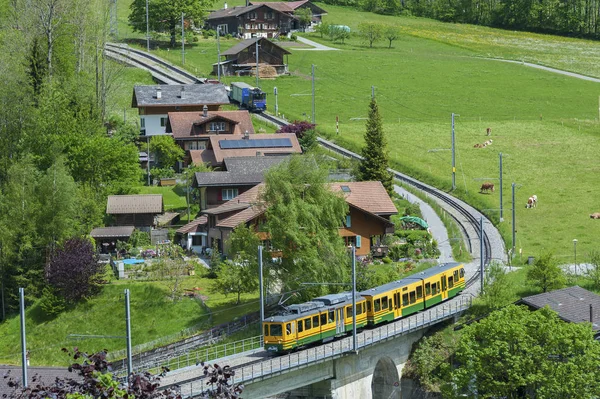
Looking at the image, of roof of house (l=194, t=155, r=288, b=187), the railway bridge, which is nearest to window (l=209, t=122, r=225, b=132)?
roof of house (l=194, t=155, r=288, b=187)

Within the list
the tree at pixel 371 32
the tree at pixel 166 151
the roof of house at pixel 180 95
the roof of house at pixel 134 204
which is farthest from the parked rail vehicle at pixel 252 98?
the tree at pixel 371 32

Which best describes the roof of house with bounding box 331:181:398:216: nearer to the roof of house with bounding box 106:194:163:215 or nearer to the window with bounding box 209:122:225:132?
the roof of house with bounding box 106:194:163:215

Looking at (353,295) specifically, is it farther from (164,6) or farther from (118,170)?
(164,6)

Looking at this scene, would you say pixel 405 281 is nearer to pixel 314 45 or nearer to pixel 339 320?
pixel 339 320

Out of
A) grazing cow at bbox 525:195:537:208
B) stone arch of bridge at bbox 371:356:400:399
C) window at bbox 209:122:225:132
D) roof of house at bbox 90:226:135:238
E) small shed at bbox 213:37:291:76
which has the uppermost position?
small shed at bbox 213:37:291:76

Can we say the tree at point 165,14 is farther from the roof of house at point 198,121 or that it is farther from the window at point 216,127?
the window at point 216,127

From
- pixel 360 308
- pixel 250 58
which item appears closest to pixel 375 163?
pixel 360 308

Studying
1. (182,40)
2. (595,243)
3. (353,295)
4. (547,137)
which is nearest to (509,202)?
(595,243)
